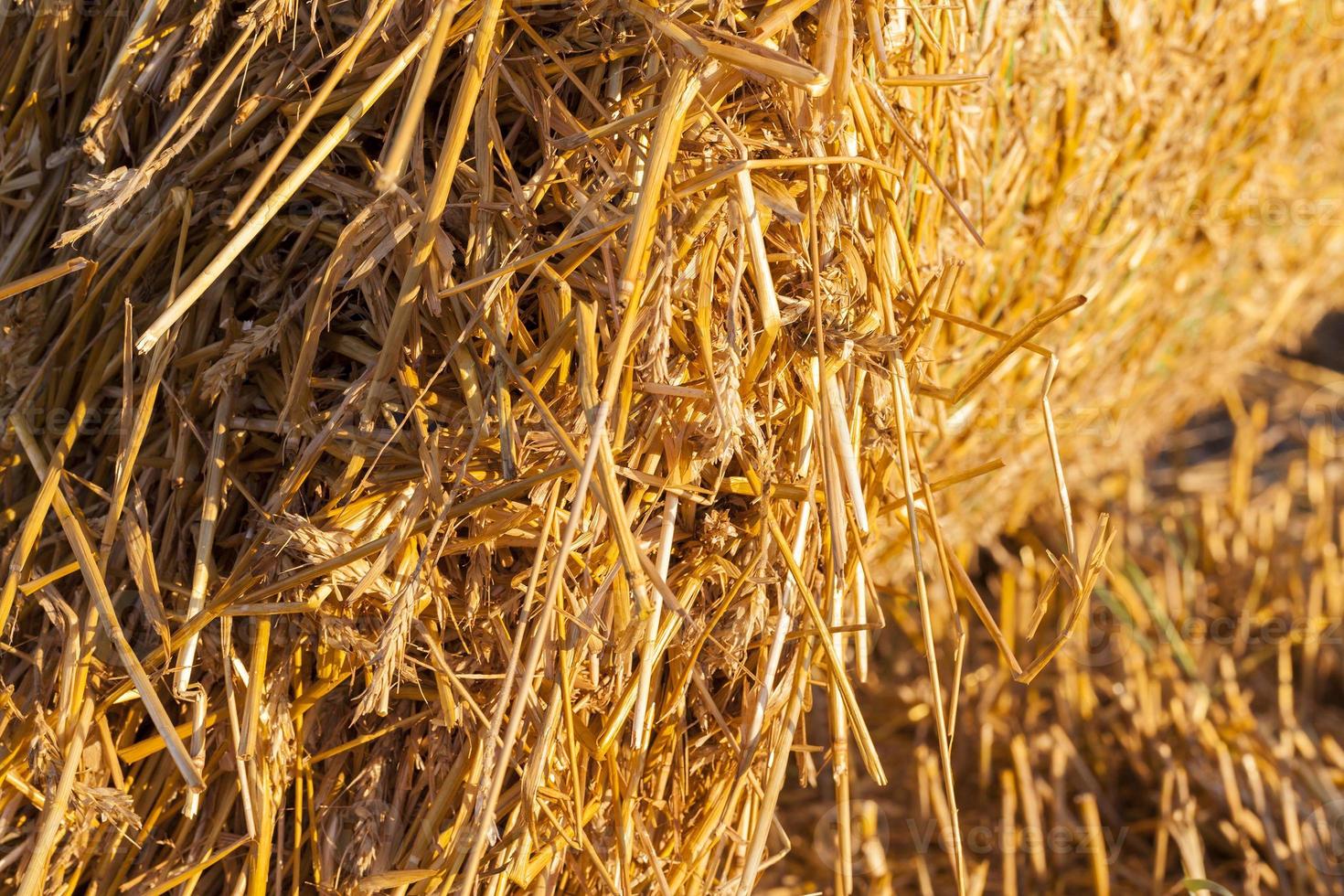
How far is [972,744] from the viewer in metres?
1.52

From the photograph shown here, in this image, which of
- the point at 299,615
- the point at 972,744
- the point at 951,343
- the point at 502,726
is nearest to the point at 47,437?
the point at 299,615

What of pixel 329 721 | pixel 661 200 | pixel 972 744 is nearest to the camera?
pixel 661 200

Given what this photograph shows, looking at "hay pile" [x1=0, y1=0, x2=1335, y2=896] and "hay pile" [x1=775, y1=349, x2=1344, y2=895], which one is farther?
"hay pile" [x1=775, y1=349, x2=1344, y2=895]

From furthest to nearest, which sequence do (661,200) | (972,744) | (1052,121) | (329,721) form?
1. (972,744)
2. (1052,121)
3. (329,721)
4. (661,200)

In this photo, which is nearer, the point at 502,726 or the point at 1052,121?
the point at 502,726

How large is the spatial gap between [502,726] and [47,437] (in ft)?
1.40

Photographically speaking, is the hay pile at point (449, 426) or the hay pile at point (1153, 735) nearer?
the hay pile at point (449, 426)

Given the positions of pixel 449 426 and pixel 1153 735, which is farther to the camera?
pixel 1153 735

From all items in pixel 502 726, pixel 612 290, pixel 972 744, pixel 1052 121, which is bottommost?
pixel 502 726

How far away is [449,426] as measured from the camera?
705 millimetres

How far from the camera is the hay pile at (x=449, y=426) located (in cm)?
67

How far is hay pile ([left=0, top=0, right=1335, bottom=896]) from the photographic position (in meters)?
0.67

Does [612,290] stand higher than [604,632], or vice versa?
[612,290]

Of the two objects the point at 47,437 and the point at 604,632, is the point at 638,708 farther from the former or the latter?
the point at 47,437
